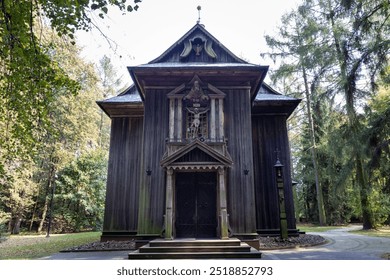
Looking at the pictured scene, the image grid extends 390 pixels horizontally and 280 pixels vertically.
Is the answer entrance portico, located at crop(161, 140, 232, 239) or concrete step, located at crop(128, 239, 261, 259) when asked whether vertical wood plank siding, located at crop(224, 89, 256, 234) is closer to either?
entrance portico, located at crop(161, 140, 232, 239)

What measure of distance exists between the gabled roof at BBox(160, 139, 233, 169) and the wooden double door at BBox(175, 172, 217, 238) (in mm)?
877

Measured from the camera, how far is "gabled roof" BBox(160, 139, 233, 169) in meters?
9.60

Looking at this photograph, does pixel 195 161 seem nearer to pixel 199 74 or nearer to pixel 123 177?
pixel 199 74

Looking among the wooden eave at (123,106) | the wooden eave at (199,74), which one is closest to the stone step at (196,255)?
the wooden eave at (199,74)

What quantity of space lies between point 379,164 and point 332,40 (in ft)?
36.5

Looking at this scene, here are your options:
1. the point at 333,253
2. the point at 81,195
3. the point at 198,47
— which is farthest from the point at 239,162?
the point at 81,195

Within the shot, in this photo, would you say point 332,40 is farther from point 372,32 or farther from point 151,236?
point 151,236

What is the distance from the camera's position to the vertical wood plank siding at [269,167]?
12.7 metres

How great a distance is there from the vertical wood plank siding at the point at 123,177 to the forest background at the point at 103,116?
331 centimetres

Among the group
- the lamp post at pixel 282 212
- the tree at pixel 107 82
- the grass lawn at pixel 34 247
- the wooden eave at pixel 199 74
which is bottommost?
the grass lawn at pixel 34 247

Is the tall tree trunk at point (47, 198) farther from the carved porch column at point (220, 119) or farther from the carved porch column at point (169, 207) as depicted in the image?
the carved porch column at point (220, 119)

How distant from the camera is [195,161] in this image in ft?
32.0

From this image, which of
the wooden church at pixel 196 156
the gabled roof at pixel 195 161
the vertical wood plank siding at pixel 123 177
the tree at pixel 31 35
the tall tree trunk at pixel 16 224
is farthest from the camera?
the tall tree trunk at pixel 16 224

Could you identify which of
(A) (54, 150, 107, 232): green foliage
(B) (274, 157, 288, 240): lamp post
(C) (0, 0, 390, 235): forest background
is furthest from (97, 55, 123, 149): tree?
(B) (274, 157, 288, 240): lamp post
